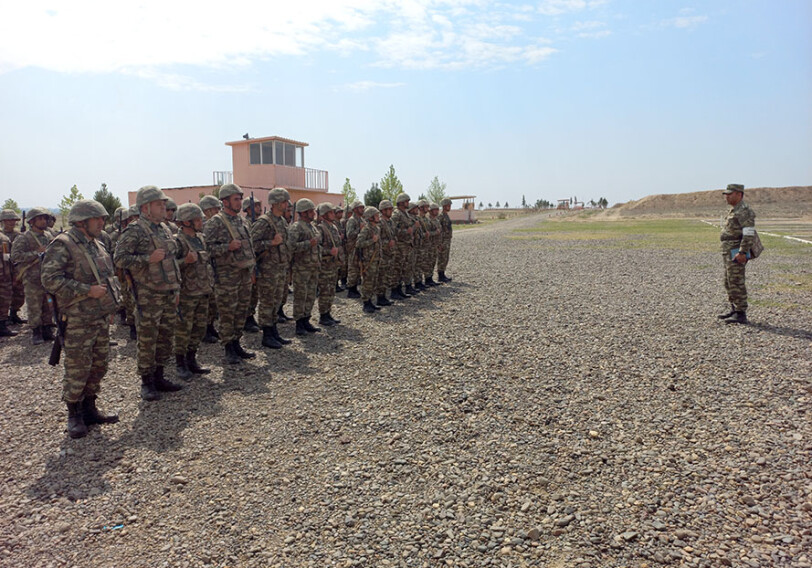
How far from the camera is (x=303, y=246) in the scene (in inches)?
325

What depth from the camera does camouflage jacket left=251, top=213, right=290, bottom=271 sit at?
297 inches

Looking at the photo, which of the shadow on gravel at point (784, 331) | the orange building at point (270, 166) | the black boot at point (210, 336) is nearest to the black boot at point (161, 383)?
the black boot at point (210, 336)

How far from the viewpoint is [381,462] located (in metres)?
4.22

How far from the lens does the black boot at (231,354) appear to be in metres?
6.91

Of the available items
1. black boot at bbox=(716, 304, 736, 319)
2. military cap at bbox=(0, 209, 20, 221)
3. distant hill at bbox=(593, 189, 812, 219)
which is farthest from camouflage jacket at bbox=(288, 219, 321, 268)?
distant hill at bbox=(593, 189, 812, 219)

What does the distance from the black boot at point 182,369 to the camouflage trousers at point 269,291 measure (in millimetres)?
1539

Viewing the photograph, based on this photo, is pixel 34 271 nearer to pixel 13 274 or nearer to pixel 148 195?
pixel 13 274

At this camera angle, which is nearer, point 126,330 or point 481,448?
point 481,448

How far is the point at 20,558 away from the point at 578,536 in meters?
3.48

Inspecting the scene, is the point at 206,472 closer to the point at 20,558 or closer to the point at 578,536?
the point at 20,558

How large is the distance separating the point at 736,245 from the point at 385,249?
6.44 metres

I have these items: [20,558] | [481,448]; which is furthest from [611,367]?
[20,558]

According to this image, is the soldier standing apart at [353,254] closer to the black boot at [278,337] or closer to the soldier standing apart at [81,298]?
the black boot at [278,337]

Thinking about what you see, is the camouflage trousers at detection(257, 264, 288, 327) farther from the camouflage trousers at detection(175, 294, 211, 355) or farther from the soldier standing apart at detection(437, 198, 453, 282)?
the soldier standing apart at detection(437, 198, 453, 282)
